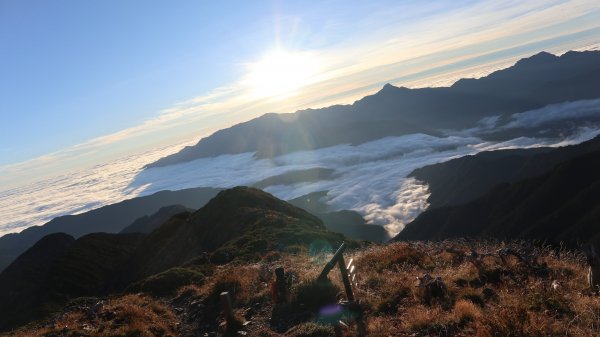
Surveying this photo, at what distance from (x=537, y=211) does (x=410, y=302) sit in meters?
110

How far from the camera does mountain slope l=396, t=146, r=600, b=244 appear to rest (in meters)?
91.1

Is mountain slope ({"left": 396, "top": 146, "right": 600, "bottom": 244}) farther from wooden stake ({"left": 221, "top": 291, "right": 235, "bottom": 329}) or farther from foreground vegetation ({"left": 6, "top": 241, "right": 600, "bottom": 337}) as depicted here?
wooden stake ({"left": 221, "top": 291, "right": 235, "bottom": 329})

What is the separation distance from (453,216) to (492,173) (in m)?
72.8

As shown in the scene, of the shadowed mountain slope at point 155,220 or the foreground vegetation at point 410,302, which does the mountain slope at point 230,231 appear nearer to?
the foreground vegetation at point 410,302

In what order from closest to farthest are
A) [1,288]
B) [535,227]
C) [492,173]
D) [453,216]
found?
[1,288], [535,227], [453,216], [492,173]

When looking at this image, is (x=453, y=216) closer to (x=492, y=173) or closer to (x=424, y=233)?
(x=424, y=233)

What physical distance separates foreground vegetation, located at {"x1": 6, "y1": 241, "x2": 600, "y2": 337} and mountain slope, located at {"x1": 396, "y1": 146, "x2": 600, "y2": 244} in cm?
7415

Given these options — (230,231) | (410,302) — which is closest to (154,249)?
(230,231)

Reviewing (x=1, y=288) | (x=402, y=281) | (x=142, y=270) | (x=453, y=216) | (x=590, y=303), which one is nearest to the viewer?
(x=590, y=303)

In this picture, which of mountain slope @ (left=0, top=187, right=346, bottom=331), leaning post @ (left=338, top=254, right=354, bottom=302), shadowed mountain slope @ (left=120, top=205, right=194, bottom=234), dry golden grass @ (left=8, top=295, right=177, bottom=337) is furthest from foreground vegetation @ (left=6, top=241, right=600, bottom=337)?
shadowed mountain slope @ (left=120, top=205, right=194, bottom=234)

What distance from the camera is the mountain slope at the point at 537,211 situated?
91125 millimetres

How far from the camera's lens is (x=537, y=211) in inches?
4166

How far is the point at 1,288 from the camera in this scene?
64812 millimetres

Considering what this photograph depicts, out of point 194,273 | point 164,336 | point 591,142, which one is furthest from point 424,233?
point 164,336
